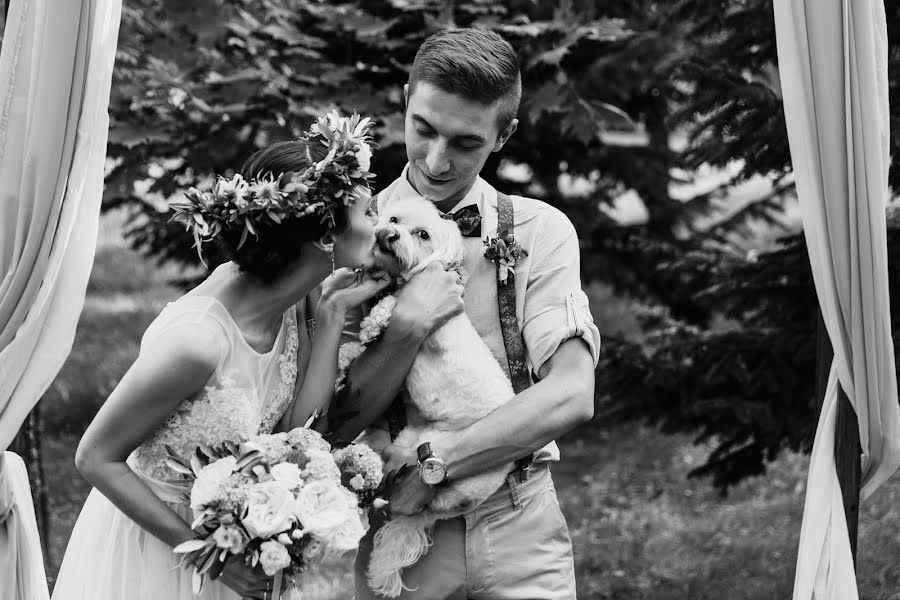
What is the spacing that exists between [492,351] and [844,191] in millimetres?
1138

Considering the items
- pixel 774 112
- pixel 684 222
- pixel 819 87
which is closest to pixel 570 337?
pixel 819 87

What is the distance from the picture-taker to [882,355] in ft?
10.4

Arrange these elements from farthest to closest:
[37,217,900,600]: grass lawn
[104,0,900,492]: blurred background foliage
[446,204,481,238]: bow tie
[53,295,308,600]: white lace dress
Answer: [37,217,900,600]: grass lawn → [104,0,900,492]: blurred background foliage → [446,204,481,238]: bow tie → [53,295,308,600]: white lace dress

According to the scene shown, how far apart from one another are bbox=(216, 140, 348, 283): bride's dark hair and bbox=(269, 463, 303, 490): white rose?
0.57 meters

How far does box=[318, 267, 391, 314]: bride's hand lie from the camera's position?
10.3 ft

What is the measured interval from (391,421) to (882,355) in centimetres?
148

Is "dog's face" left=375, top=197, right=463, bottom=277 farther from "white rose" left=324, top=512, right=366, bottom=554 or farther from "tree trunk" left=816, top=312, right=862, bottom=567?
"tree trunk" left=816, top=312, right=862, bottom=567

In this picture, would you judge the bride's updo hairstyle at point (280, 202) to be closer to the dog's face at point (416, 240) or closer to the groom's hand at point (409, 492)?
the dog's face at point (416, 240)

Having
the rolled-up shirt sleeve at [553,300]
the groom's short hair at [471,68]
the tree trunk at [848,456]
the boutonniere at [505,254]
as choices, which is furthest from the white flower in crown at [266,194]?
the tree trunk at [848,456]

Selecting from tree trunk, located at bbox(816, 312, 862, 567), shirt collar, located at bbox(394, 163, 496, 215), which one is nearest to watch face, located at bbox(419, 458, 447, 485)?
shirt collar, located at bbox(394, 163, 496, 215)

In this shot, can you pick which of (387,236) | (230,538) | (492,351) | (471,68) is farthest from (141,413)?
(471,68)

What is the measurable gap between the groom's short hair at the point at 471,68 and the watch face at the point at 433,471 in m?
1.03

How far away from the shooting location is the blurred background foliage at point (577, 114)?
5.36 metres

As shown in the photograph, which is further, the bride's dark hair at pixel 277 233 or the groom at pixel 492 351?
the groom at pixel 492 351
